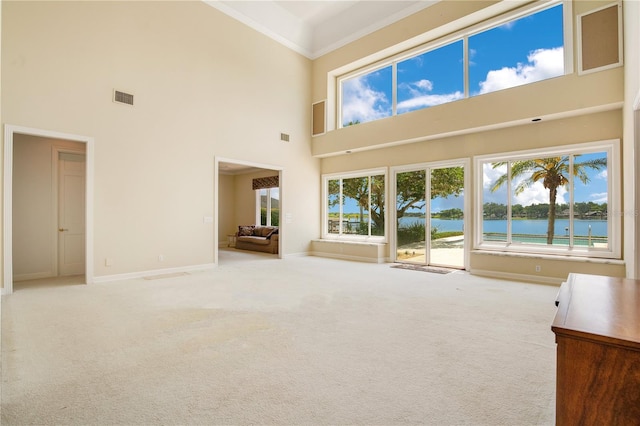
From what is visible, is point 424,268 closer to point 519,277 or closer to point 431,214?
point 431,214

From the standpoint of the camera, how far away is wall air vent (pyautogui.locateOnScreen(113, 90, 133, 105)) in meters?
5.20

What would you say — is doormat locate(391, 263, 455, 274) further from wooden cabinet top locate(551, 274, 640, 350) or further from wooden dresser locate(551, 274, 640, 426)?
wooden dresser locate(551, 274, 640, 426)

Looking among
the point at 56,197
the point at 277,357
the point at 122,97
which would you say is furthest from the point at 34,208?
the point at 277,357

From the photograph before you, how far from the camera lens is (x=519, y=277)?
541 centimetres

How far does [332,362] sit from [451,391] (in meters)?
0.80

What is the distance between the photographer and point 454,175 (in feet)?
21.6

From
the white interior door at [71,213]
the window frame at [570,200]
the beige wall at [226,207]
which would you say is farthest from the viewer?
the beige wall at [226,207]

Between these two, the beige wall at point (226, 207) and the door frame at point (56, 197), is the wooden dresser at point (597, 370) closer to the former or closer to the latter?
the door frame at point (56, 197)

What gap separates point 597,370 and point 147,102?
21.4 feet

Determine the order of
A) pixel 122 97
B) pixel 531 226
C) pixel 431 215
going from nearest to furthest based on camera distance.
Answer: pixel 122 97, pixel 531 226, pixel 431 215

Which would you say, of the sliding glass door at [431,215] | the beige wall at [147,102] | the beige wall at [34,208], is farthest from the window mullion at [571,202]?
the beige wall at [34,208]

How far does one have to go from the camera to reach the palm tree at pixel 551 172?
515cm

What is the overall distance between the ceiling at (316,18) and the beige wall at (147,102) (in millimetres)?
304

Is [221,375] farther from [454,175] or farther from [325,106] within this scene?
[325,106]
